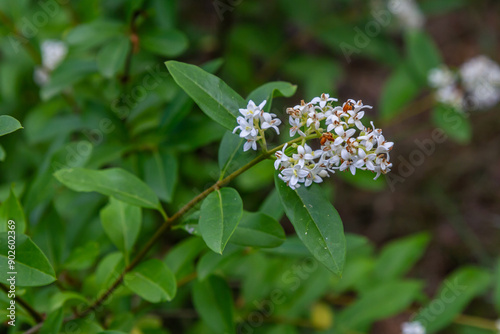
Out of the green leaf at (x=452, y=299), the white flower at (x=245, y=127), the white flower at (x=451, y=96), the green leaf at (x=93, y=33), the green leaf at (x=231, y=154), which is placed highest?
the green leaf at (x=93, y=33)

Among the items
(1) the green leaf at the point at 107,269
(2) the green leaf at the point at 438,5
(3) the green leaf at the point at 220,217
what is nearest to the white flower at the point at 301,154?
(3) the green leaf at the point at 220,217

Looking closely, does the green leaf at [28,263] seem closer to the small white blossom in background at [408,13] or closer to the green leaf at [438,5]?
the small white blossom in background at [408,13]

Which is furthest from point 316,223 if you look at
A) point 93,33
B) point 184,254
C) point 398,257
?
point 398,257

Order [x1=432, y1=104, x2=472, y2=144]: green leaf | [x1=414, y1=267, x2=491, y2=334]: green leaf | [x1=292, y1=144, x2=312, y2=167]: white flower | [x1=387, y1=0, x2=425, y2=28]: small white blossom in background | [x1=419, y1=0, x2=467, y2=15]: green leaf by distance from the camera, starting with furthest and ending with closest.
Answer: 1. [x1=387, y1=0, x2=425, y2=28]: small white blossom in background
2. [x1=419, y1=0, x2=467, y2=15]: green leaf
3. [x1=432, y1=104, x2=472, y2=144]: green leaf
4. [x1=414, y1=267, x2=491, y2=334]: green leaf
5. [x1=292, y1=144, x2=312, y2=167]: white flower

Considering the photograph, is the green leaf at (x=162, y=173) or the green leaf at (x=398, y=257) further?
Result: the green leaf at (x=398, y=257)

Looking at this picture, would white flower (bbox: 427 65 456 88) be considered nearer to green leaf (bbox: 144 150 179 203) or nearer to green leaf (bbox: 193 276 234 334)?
green leaf (bbox: 144 150 179 203)

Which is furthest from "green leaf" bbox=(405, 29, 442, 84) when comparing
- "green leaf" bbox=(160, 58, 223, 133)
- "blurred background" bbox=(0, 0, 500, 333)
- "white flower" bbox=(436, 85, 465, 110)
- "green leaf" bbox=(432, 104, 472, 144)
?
"green leaf" bbox=(160, 58, 223, 133)

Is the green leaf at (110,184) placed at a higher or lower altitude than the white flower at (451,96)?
higher
